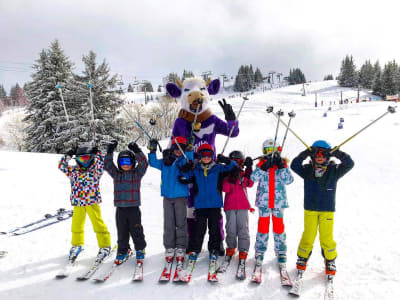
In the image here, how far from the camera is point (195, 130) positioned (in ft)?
13.1

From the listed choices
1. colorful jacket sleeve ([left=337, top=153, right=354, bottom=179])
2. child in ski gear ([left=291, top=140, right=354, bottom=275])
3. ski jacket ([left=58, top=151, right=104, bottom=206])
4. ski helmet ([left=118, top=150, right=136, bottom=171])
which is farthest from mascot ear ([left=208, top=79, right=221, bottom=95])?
colorful jacket sleeve ([left=337, top=153, right=354, bottom=179])

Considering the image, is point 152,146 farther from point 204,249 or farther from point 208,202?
point 204,249

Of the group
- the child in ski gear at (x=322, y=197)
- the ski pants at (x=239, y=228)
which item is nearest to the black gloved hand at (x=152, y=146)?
the ski pants at (x=239, y=228)

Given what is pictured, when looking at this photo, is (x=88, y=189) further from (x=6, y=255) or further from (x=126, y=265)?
(x=6, y=255)

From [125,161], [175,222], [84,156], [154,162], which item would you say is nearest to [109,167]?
[125,161]

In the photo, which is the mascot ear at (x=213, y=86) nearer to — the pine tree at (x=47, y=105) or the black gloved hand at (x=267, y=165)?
the black gloved hand at (x=267, y=165)

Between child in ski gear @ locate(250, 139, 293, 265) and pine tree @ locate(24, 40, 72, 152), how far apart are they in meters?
16.3

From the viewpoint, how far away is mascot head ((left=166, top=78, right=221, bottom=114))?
4055mm

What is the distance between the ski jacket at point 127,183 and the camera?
11.2ft

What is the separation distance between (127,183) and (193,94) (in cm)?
178

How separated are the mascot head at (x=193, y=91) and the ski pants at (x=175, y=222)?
1.49m

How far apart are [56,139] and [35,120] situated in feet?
Result: 9.37

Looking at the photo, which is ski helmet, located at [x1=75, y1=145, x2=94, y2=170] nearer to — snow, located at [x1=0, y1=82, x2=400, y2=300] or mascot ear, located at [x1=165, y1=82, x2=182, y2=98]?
snow, located at [x1=0, y1=82, x2=400, y2=300]

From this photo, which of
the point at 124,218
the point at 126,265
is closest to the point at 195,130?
the point at 124,218
